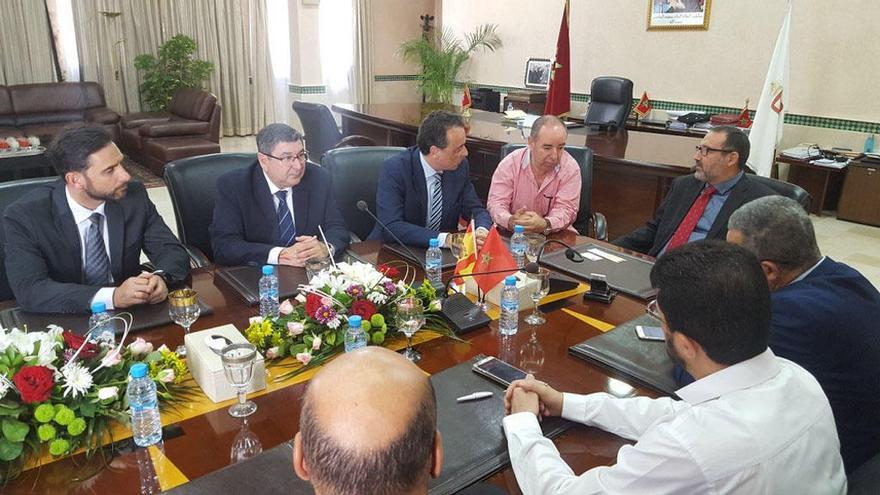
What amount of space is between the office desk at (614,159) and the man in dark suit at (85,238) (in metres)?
2.72

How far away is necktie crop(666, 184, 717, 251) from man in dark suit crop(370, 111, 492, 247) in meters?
0.81

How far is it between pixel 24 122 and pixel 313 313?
7135mm

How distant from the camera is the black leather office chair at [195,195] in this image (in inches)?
94.5

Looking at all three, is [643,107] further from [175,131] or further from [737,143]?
[175,131]

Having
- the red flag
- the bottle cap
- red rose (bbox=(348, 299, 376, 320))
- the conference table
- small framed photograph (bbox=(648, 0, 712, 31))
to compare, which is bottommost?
the conference table

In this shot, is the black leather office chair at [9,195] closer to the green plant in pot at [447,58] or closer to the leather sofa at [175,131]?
the leather sofa at [175,131]

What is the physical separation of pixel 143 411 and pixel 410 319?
0.60 metres

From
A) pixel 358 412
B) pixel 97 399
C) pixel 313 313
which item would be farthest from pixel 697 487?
pixel 97 399

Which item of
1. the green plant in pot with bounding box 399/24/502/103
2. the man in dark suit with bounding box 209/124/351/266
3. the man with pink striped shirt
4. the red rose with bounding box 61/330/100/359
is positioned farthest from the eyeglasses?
the green plant in pot with bounding box 399/24/502/103

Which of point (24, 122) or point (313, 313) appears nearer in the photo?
point (313, 313)

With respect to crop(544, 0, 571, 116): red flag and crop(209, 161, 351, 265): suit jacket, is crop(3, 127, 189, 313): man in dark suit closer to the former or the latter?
crop(209, 161, 351, 265): suit jacket

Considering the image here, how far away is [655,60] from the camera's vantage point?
664cm

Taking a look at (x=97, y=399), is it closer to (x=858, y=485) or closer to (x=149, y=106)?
(x=858, y=485)

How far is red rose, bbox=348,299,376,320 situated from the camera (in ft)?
4.90
